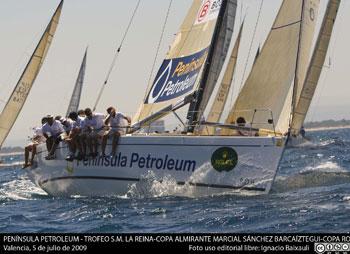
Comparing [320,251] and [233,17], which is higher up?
[233,17]

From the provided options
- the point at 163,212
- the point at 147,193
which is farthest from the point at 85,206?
the point at 163,212

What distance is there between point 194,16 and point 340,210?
6679mm

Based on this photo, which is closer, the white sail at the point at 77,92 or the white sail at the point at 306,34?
the white sail at the point at 306,34

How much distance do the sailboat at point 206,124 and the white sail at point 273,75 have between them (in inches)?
0.8

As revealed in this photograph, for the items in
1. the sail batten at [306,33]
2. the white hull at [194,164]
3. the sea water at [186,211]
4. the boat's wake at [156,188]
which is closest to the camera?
the sea water at [186,211]

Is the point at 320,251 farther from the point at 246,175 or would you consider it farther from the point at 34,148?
the point at 34,148

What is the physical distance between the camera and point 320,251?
7473mm

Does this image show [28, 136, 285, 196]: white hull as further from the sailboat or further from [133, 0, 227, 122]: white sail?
[133, 0, 227, 122]: white sail

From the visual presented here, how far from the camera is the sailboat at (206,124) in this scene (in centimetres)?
1336

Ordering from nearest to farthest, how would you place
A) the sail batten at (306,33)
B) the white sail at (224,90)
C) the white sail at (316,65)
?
the sail batten at (306,33) → the white sail at (316,65) → the white sail at (224,90)

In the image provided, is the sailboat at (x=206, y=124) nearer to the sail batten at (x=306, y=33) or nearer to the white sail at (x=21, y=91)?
the sail batten at (x=306, y=33)

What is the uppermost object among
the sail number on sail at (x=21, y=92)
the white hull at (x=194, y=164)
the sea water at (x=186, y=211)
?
the sail number on sail at (x=21, y=92)

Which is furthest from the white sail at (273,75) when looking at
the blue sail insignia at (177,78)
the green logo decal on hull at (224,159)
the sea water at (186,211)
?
the sea water at (186,211)

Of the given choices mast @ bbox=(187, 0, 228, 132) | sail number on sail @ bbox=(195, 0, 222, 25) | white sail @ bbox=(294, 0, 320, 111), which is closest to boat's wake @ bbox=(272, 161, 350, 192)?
white sail @ bbox=(294, 0, 320, 111)
